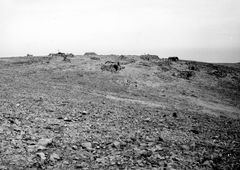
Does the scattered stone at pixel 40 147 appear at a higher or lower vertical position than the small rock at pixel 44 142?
lower

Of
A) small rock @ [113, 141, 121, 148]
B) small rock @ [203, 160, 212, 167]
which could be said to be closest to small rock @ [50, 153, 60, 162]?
small rock @ [113, 141, 121, 148]

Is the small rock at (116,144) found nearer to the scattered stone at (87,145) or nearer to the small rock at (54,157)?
the scattered stone at (87,145)

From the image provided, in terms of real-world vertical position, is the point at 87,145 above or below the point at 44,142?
below

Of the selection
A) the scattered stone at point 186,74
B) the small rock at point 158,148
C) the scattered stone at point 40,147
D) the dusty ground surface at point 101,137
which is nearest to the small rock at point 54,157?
the dusty ground surface at point 101,137

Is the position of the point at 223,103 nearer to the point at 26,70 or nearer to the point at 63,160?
the point at 63,160

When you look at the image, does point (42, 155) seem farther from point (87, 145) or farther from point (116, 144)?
point (116, 144)

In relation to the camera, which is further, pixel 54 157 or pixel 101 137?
pixel 101 137

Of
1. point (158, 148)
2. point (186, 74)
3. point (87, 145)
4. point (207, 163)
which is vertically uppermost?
point (186, 74)

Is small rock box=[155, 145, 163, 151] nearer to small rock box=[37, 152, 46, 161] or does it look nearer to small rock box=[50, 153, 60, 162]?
small rock box=[50, 153, 60, 162]

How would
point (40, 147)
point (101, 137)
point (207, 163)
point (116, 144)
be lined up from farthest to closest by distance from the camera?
point (101, 137), point (116, 144), point (207, 163), point (40, 147)

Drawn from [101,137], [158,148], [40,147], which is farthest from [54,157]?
[158,148]

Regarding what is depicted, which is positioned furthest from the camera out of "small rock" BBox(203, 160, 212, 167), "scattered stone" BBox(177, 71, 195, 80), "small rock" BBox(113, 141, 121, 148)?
"scattered stone" BBox(177, 71, 195, 80)

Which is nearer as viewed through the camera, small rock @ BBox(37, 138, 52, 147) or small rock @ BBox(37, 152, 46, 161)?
small rock @ BBox(37, 152, 46, 161)

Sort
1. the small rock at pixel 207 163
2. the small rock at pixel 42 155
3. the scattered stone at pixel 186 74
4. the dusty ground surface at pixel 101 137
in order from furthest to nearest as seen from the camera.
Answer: the scattered stone at pixel 186 74 → the small rock at pixel 207 163 → the dusty ground surface at pixel 101 137 → the small rock at pixel 42 155
